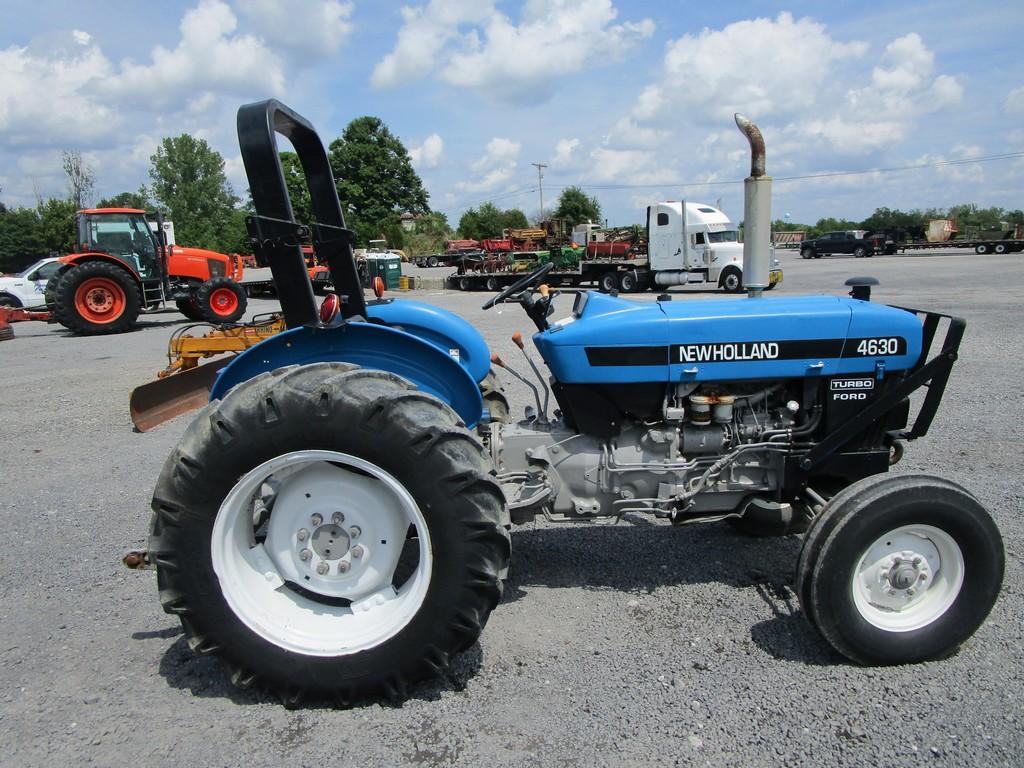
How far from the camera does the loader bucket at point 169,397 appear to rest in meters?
6.39

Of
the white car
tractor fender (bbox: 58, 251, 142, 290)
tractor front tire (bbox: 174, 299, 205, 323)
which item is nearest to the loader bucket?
tractor fender (bbox: 58, 251, 142, 290)

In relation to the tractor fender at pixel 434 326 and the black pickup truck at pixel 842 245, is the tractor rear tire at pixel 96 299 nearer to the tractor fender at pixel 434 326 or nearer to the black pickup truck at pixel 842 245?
the tractor fender at pixel 434 326

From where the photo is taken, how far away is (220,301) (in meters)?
15.1

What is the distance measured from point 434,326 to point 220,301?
1277cm

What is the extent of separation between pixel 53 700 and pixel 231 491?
3.52 feet

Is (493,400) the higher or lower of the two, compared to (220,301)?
higher

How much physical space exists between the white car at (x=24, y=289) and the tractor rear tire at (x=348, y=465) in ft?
64.6

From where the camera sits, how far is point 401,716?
7.80 feet

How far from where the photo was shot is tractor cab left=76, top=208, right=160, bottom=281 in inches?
593

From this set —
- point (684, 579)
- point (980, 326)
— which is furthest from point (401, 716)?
point (980, 326)

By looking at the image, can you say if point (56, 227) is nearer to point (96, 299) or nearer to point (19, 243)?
point (19, 243)

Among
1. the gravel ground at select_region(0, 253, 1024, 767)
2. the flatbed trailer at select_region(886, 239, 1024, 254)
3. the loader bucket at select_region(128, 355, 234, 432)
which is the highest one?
the loader bucket at select_region(128, 355, 234, 432)


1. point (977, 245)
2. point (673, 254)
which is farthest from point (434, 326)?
point (977, 245)

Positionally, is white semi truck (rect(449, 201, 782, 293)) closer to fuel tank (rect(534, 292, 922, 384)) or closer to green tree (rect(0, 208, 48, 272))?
fuel tank (rect(534, 292, 922, 384))
